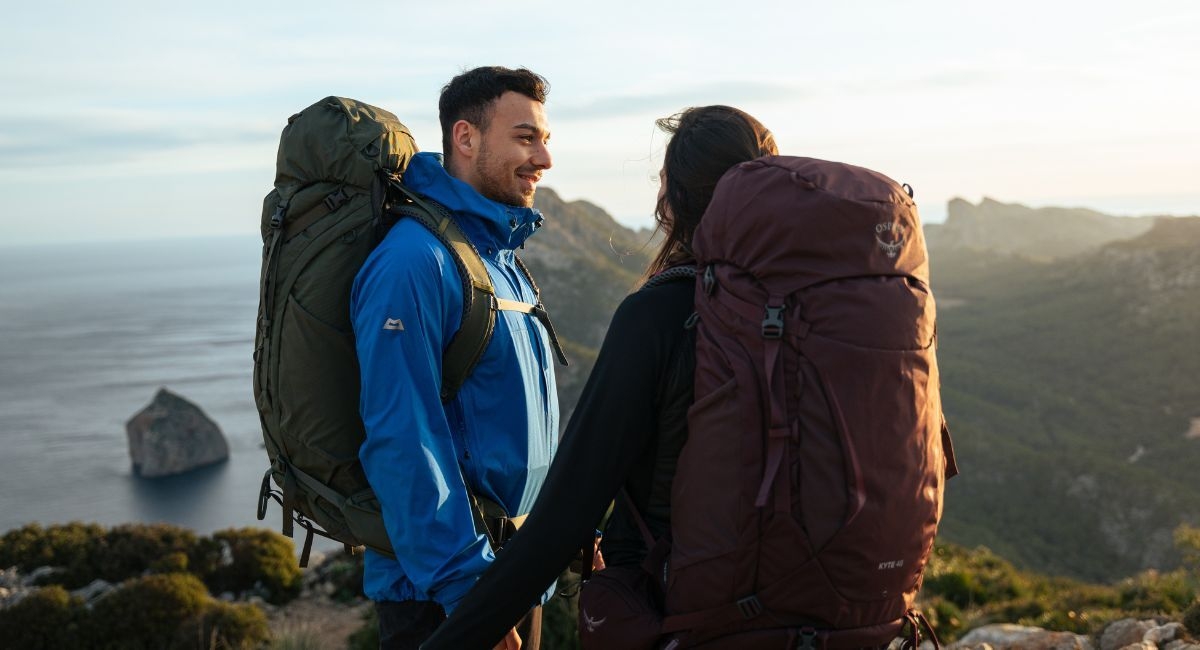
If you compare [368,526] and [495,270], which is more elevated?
[495,270]

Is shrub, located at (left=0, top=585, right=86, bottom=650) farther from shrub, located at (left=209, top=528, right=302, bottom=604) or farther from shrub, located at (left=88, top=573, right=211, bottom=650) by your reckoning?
shrub, located at (left=209, top=528, right=302, bottom=604)

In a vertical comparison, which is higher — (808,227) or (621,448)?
(808,227)

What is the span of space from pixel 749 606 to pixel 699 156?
0.94 metres

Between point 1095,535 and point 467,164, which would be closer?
point 467,164

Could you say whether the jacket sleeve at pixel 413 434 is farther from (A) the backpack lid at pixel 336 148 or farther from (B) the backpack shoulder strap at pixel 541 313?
(B) the backpack shoulder strap at pixel 541 313

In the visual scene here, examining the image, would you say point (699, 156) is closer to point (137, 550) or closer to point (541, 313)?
point (541, 313)

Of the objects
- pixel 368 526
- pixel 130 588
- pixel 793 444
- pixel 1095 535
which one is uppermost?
pixel 793 444

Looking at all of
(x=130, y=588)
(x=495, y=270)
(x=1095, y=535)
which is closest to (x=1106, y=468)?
(x=1095, y=535)

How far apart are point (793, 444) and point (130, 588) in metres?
9.35

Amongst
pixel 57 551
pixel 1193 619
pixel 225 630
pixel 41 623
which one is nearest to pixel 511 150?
pixel 1193 619

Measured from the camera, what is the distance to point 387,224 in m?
2.62

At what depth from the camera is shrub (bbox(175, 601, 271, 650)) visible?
27.7ft

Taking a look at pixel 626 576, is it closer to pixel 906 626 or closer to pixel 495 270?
pixel 906 626

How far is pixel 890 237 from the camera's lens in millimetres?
1750
